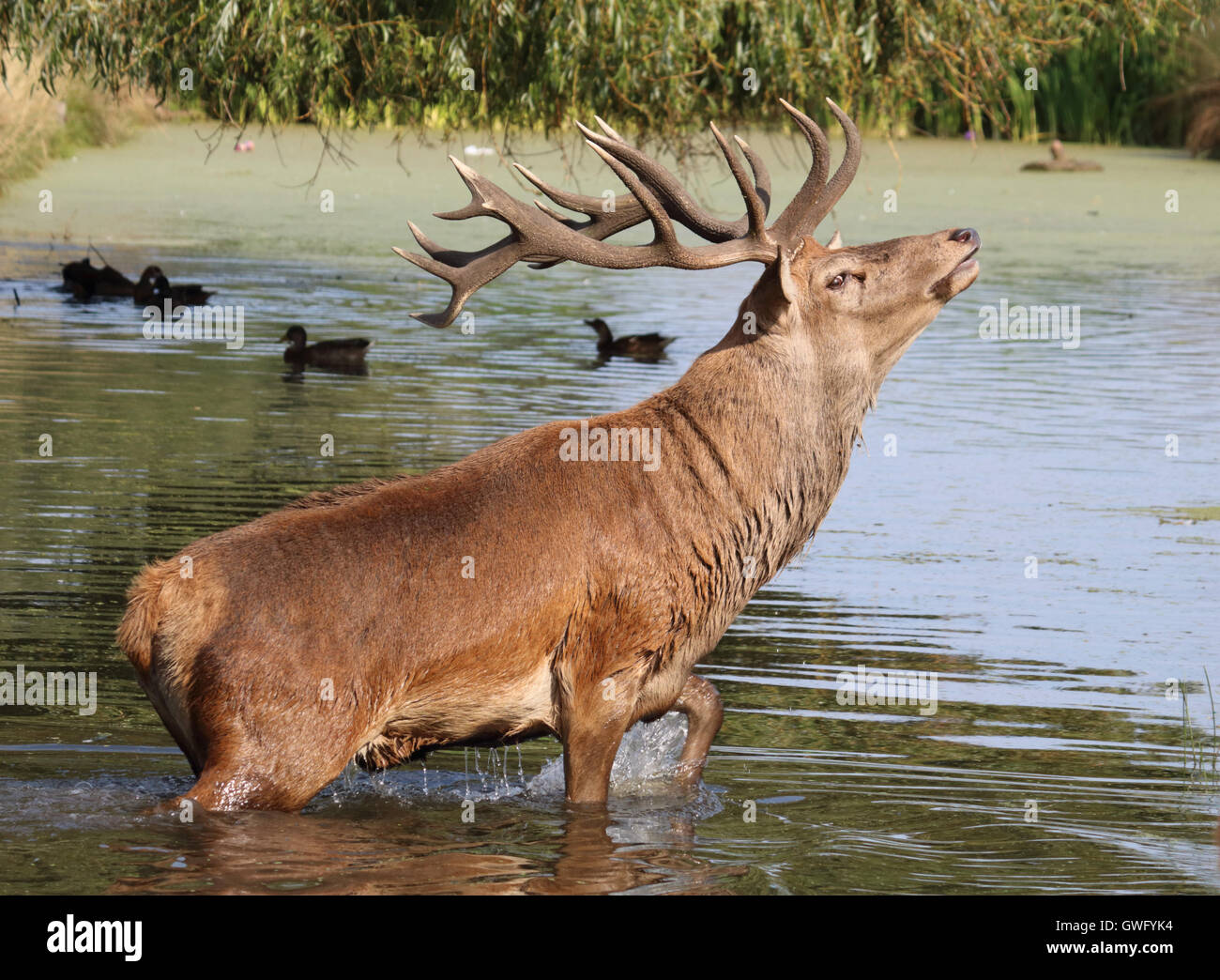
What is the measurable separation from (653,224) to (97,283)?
14323 millimetres

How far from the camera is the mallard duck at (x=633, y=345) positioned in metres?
16.8

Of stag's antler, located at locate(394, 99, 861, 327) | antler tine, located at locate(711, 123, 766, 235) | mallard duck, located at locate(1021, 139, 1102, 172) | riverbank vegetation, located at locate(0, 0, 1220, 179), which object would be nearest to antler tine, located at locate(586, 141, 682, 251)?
stag's antler, located at locate(394, 99, 861, 327)

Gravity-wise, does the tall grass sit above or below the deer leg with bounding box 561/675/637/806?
above

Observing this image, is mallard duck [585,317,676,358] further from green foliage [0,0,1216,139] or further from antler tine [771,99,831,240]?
antler tine [771,99,831,240]

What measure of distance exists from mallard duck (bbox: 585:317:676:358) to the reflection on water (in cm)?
23

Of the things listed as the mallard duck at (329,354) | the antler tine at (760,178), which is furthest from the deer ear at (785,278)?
the mallard duck at (329,354)

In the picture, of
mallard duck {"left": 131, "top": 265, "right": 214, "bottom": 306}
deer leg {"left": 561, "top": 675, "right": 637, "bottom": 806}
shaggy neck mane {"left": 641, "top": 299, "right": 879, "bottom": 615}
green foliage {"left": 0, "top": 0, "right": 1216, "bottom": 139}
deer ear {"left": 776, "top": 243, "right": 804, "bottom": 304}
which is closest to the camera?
deer leg {"left": 561, "top": 675, "right": 637, "bottom": 806}

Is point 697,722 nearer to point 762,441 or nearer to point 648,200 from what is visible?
point 762,441

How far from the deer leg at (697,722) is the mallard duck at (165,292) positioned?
12.9 metres

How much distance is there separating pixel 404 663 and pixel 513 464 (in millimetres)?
819

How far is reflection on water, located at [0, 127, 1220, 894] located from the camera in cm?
608
